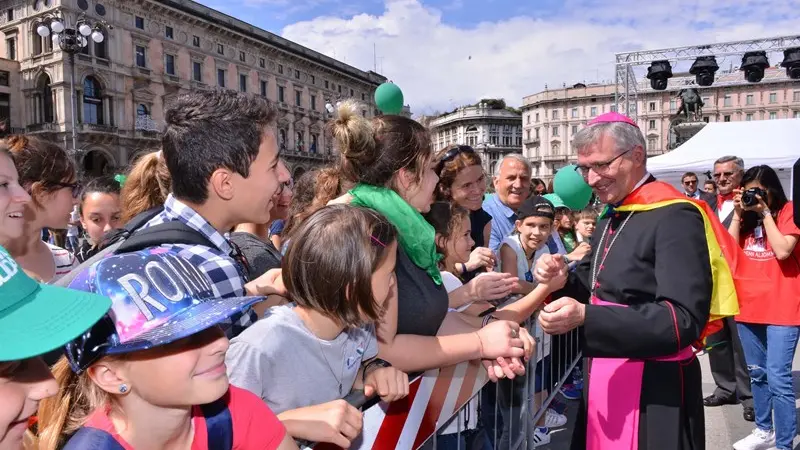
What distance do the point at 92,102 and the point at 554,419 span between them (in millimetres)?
37108

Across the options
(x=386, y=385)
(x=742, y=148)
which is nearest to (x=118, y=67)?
(x=742, y=148)

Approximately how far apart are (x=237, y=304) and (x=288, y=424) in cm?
45

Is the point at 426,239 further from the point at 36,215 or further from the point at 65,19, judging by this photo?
Answer: the point at 65,19

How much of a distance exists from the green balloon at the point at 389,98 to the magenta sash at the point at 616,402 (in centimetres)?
231

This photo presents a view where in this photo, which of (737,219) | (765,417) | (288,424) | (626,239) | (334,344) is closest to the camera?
(288,424)

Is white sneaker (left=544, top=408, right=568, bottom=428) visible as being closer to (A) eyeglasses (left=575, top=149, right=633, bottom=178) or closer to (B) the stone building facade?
(A) eyeglasses (left=575, top=149, right=633, bottom=178)

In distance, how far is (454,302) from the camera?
8.34 feet

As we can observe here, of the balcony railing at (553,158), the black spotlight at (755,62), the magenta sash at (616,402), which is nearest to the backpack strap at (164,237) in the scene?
the magenta sash at (616,402)

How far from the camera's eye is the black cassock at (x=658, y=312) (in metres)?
2.06

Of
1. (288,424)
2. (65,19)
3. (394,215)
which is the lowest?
(288,424)

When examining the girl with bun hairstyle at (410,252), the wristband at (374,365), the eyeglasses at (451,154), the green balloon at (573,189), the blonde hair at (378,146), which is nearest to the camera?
the wristband at (374,365)

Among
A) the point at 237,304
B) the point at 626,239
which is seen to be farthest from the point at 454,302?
the point at 237,304

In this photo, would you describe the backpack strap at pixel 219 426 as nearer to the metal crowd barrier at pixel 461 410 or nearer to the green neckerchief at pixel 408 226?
the metal crowd barrier at pixel 461 410

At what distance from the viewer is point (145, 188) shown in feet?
8.46
